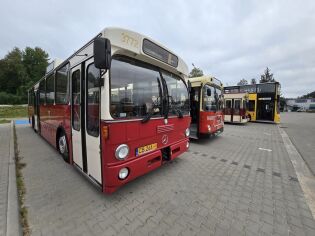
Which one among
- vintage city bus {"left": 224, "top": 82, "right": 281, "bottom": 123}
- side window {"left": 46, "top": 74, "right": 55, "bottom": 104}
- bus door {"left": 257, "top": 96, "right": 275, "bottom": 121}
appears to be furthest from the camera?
bus door {"left": 257, "top": 96, "right": 275, "bottom": 121}

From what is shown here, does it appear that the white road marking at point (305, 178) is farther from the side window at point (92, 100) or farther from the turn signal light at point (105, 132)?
the side window at point (92, 100)

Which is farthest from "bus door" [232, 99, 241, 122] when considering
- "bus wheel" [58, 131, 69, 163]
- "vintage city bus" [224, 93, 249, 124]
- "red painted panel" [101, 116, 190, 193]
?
"bus wheel" [58, 131, 69, 163]

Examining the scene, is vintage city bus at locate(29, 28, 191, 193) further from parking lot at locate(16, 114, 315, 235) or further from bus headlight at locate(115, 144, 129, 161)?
parking lot at locate(16, 114, 315, 235)

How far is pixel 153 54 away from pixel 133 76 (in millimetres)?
663

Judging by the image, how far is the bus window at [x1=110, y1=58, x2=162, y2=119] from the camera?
2785 millimetres

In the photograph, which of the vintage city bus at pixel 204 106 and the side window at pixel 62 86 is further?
the vintage city bus at pixel 204 106

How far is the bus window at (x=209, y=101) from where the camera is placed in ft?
23.3

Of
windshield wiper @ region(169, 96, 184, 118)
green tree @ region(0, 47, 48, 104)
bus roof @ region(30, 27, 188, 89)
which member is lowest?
windshield wiper @ region(169, 96, 184, 118)

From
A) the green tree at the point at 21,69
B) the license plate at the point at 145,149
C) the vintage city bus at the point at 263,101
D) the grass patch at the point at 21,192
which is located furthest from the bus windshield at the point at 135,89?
the green tree at the point at 21,69

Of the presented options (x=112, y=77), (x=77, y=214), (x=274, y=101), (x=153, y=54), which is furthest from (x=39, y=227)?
(x=274, y=101)

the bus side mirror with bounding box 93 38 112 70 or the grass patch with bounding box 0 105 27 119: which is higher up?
the bus side mirror with bounding box 93 38 112 70

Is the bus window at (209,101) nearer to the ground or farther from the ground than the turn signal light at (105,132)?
farther from the ground

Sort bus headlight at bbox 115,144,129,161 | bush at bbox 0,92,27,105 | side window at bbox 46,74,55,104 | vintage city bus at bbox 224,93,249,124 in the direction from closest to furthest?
bus headlight at bbox 115,144,129,161
side window at bbox 46,74,55,104
vintage city bus at bbox 224,93,249,124
bush at bbox 0,92,27,105

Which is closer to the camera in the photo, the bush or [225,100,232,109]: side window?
[225,100,232,109]: side window
